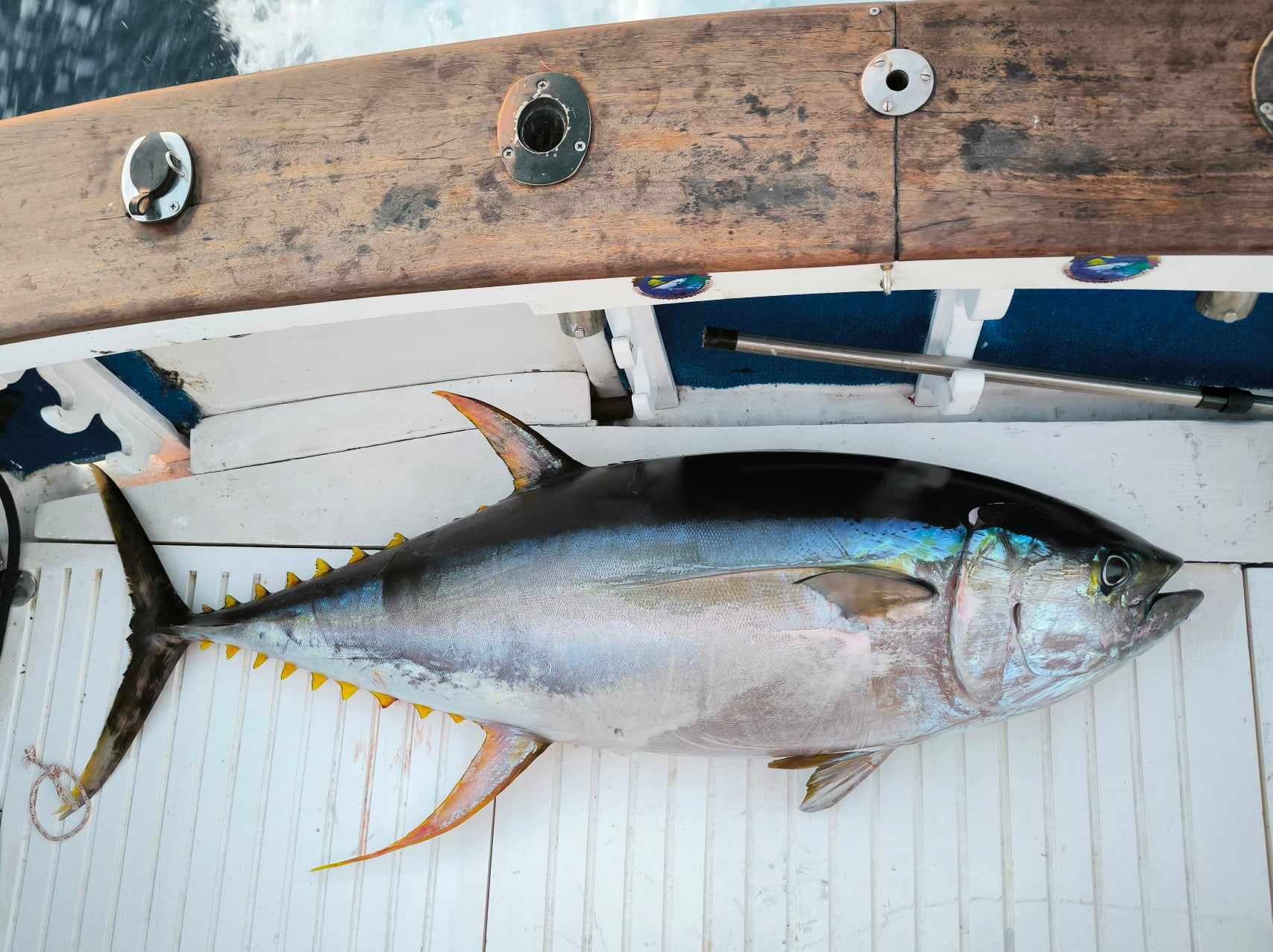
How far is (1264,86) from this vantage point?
1.01 m

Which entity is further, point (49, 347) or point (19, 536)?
point (19, 536)

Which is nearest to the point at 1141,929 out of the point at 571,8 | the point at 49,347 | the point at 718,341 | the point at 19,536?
the point at 718,341

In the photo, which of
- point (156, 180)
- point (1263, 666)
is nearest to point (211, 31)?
point (156, 180)

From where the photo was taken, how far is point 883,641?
4.42 ft

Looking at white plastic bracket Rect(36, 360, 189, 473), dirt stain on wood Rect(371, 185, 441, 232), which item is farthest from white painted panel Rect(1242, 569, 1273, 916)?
white plastic bracket Rect(36, 360, 189, 473)

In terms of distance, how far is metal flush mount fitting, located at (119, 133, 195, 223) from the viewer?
3.95 ft

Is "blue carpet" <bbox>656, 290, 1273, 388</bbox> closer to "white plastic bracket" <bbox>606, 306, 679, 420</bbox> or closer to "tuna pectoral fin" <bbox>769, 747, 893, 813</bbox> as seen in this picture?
"white plastic bracket" <bbox>606, 306, 679, 420</bbox>

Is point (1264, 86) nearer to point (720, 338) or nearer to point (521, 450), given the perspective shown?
point (720, 338)

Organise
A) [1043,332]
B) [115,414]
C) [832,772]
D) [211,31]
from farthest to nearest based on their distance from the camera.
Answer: [211,31], [115,414], [1043,332], [832,772]

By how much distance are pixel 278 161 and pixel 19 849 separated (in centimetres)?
155

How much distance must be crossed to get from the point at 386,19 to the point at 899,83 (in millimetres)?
2104

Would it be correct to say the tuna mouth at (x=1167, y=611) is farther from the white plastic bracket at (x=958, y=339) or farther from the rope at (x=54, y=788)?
the rope at (x=54, y=788)

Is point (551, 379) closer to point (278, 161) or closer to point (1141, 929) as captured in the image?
point (278, 161)

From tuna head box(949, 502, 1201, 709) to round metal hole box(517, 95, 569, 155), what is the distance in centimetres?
82
